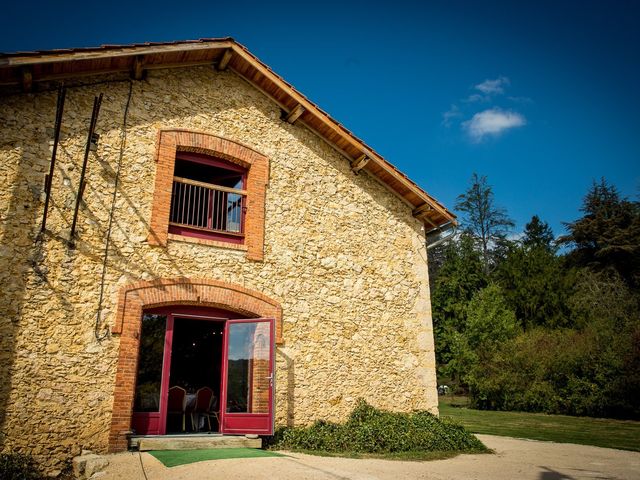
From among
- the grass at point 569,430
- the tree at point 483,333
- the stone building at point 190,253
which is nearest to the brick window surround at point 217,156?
the stone building at point 190,253

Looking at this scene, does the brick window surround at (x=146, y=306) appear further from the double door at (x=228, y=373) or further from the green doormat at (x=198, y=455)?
the green doormat at (x=198, y=455)

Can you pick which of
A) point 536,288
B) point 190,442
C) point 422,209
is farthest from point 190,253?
point 536,288

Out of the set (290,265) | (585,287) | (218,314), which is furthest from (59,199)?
(585,287)

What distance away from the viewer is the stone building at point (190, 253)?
20.9ft

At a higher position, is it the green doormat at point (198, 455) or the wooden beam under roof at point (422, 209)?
the wooden beam under roof at point (422, 209)

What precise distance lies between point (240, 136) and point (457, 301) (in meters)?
24.1

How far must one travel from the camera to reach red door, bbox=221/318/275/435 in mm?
7395

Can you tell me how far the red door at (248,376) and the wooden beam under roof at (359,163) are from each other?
13.7ft

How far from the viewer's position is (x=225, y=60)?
29.0ft

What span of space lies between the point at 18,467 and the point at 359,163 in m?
7.88

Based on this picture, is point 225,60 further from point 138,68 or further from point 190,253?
point 190,253

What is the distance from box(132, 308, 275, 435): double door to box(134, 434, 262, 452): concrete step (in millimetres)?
327

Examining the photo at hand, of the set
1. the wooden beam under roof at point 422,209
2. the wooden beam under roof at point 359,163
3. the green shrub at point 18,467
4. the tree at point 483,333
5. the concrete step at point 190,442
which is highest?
the wooden beam under roof at point 359,163

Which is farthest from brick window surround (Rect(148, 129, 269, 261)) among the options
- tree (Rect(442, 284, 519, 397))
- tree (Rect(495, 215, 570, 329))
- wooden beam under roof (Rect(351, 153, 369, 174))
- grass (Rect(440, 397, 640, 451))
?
tree (Rect(495, 215, 570, 329))
